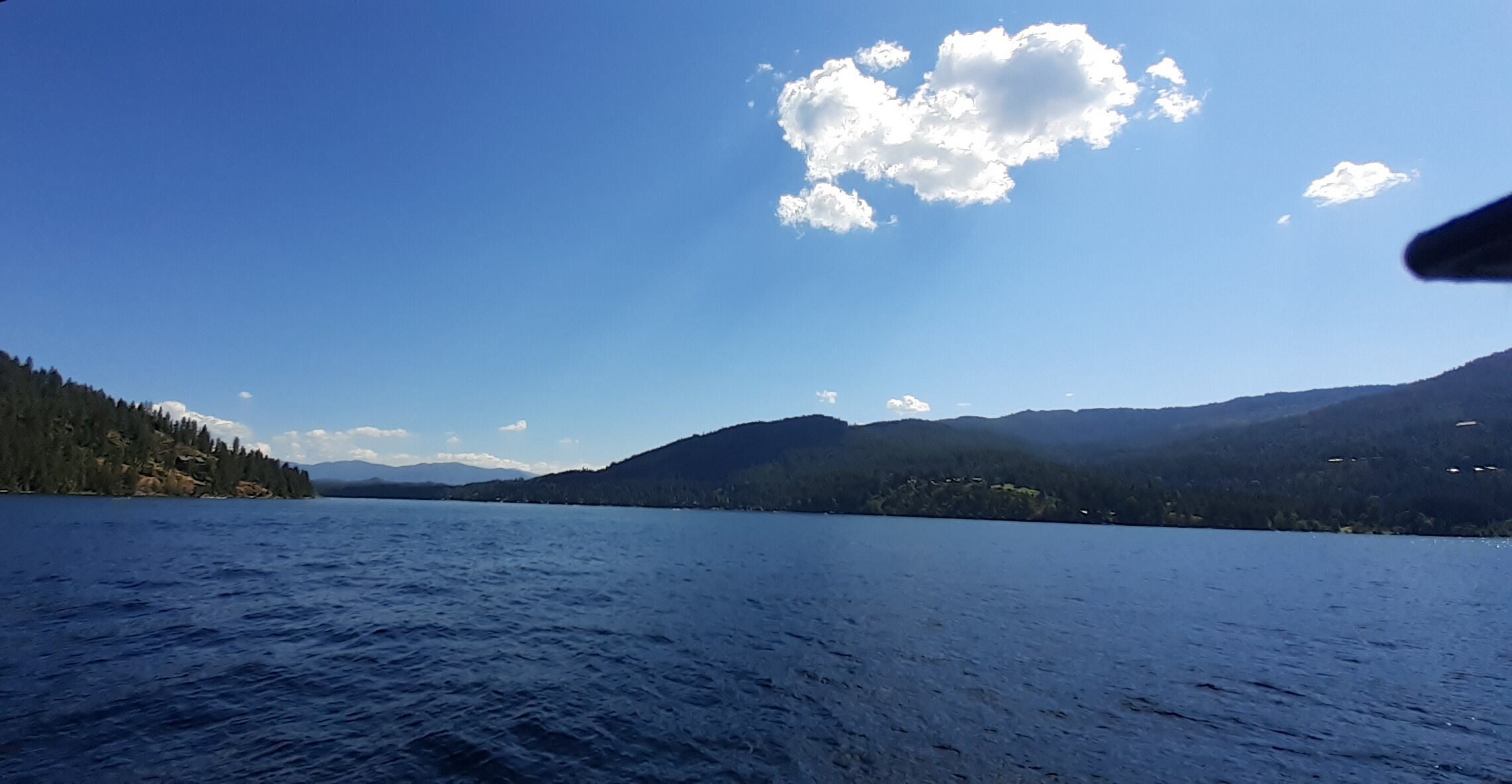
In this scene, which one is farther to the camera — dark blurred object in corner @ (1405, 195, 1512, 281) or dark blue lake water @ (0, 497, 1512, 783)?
dark blue lake water @ (0, 497, 1512, 783)

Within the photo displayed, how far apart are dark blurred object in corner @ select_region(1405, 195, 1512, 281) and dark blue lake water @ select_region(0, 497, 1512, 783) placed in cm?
2295

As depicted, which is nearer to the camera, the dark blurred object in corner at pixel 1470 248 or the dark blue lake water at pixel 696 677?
the dark blurred object in corner at pixel 1470 248

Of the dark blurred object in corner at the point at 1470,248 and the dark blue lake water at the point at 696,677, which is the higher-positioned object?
the dark blurred object in corner at the point at 1470,248

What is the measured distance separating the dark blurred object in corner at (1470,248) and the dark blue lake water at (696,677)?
75.3 feet

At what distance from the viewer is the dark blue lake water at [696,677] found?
879 inches

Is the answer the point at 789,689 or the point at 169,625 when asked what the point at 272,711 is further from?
the point at 789,689

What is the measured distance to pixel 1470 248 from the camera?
304 centimetres

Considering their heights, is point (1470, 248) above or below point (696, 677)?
above

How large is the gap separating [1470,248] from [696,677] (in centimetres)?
3338

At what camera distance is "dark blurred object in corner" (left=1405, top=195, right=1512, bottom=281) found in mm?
2693

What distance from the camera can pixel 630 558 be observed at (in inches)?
3408

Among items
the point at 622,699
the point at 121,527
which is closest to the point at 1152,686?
the point at 622,699

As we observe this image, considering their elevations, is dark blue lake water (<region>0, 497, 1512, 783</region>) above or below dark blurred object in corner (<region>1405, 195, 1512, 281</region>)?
below

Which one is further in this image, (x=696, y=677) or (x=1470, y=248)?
(x=696, y=677)
